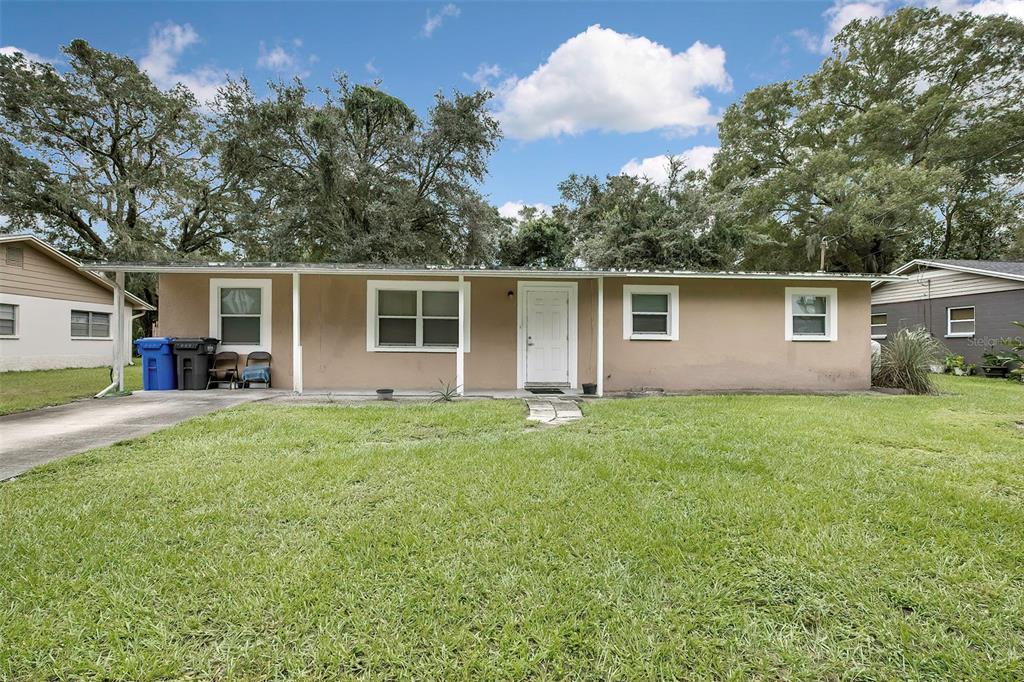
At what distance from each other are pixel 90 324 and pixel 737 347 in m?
20.8

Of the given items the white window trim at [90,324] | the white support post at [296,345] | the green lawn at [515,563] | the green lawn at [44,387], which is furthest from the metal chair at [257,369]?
the white window trim at [90,324]

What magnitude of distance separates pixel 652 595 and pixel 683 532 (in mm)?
702

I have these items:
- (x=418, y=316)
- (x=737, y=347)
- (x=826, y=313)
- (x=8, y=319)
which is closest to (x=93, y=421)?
(x=418, y=316)

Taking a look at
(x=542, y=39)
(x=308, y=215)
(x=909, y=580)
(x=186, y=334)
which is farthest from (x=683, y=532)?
(x=308, y=215)

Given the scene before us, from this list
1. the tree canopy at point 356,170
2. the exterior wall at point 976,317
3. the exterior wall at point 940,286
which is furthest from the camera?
the tree canopy at point 356,170

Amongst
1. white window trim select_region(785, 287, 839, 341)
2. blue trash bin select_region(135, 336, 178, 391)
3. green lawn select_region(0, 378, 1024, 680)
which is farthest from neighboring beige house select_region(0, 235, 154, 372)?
white window trim select_region(785, 287, 839, 341)

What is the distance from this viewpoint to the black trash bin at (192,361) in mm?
8539

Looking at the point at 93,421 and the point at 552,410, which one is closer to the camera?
the point at 93,421

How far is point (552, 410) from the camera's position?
6922 mm

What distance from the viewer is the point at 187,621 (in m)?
2.07

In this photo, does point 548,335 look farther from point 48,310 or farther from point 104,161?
point 104,161

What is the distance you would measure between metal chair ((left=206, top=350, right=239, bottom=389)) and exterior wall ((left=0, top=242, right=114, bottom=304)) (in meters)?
9.59

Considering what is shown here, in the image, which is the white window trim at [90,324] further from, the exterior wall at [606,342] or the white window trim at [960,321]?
the white window trim at [960,321]

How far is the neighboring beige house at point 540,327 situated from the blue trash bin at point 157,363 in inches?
18.3
